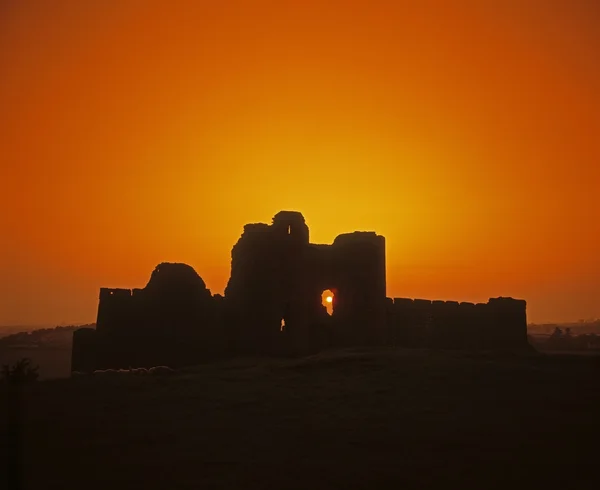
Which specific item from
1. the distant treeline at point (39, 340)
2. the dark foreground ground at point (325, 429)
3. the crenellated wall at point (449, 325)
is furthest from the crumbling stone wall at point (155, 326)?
the distant treeline at point (39, 340)

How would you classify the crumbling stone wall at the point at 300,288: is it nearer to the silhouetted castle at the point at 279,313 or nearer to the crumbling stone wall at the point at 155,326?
the silhouetted castle at the point at 279,313

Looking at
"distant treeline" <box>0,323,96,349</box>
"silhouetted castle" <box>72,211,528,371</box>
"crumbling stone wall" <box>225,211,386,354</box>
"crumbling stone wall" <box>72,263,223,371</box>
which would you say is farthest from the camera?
"distant treeline" <box>0,323,96,349</box>

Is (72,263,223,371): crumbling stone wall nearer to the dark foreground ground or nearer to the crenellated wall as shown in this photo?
the dark foreground ground

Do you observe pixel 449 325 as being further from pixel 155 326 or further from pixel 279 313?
pixel 155 326

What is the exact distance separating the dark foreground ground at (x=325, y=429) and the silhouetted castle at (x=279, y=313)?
835 centimetres

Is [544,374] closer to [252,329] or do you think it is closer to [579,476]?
[579,476]

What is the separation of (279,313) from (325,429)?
596 inches

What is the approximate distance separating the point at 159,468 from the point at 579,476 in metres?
6.05

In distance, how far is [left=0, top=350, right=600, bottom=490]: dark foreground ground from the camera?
28.9 feet

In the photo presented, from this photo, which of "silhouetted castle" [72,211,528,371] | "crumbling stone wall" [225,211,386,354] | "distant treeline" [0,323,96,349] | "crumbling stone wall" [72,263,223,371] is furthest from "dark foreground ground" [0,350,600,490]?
"distant treeline" [0,323,96,349]

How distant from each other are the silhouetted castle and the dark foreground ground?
8.35 meters

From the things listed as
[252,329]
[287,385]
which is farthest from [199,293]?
[287,385]

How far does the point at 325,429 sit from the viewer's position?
10922mm

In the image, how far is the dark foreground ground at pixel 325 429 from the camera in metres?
8.81
